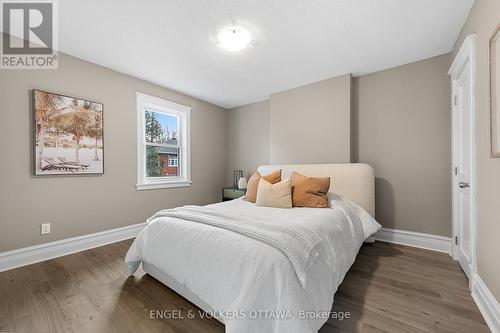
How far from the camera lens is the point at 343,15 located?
1.93 metres

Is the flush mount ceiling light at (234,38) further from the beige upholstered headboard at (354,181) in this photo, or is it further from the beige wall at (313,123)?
the beige upholstered headboard at (354,181)

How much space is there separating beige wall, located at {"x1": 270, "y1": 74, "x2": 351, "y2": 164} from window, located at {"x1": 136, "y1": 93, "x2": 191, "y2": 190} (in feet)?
5.51

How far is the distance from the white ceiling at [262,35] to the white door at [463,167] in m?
0.59

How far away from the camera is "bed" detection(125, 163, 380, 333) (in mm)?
1109

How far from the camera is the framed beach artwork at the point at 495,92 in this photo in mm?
1343

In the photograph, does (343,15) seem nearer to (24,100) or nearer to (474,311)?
(474,311)

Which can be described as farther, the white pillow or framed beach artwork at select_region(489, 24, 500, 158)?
the white pillow

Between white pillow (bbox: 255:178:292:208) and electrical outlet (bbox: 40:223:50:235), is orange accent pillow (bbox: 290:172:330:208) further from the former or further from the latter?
electrical outlet (bbox: 40:223:50:235)

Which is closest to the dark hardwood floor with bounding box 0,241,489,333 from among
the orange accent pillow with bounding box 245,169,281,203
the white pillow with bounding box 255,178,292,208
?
the white pillow with bounding box 255,178,292,208

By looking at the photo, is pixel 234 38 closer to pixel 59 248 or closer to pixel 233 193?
pixel 233 193

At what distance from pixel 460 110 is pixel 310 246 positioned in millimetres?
2302

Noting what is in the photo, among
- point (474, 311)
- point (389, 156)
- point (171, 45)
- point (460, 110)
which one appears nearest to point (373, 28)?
point (460, 110)

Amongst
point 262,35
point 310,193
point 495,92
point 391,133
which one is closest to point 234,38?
point 262,35

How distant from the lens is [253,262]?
3.92ft
